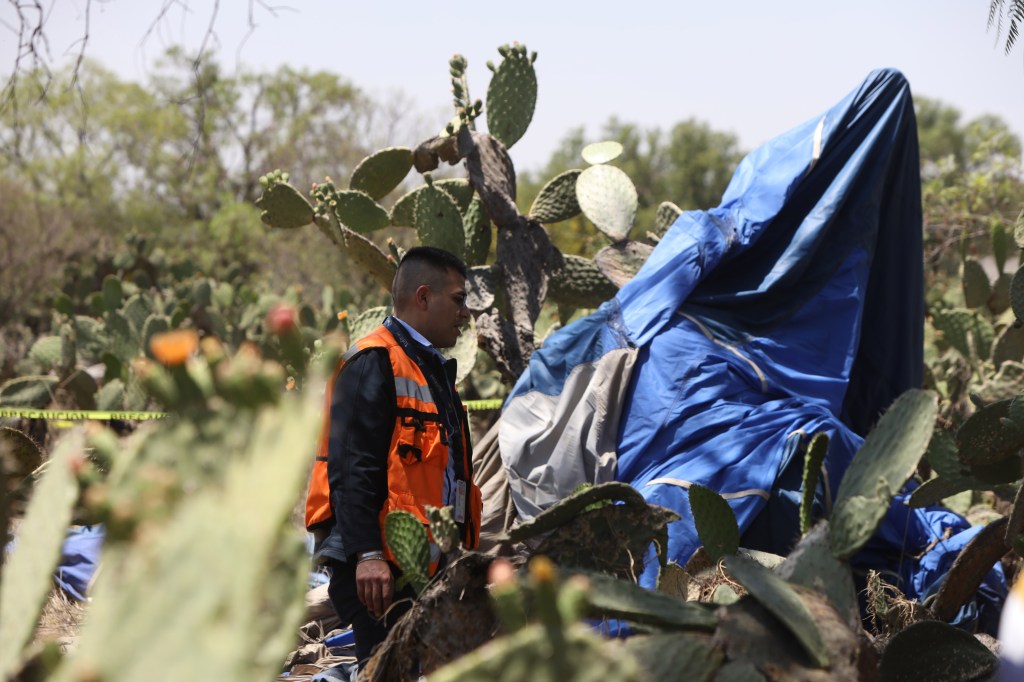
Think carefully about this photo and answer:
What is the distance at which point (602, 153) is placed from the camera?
20.2 ft

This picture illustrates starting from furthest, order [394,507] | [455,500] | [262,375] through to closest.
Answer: [455,500], [394,507], [262,375]

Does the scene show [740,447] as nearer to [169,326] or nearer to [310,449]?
[310,449]

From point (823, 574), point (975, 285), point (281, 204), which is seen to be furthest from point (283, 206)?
point (975, 285)

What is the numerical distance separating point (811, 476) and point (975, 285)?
5.80 m

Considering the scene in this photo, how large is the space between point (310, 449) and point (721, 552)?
1.97 meters

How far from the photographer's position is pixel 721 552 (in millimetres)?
2982

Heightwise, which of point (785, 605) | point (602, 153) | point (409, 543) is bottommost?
point (785, 605)

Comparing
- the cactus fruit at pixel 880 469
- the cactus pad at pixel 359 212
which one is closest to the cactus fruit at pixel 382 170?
the cactus pad at pixel 359 212

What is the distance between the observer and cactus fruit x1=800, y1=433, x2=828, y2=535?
2.59 meters

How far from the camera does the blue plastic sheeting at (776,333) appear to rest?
13.8 feet

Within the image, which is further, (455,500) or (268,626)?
(455,500)

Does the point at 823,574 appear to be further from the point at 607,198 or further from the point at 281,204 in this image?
the point at 281,204

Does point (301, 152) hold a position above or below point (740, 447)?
above

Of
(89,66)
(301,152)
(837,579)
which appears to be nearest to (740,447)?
(837,579)
